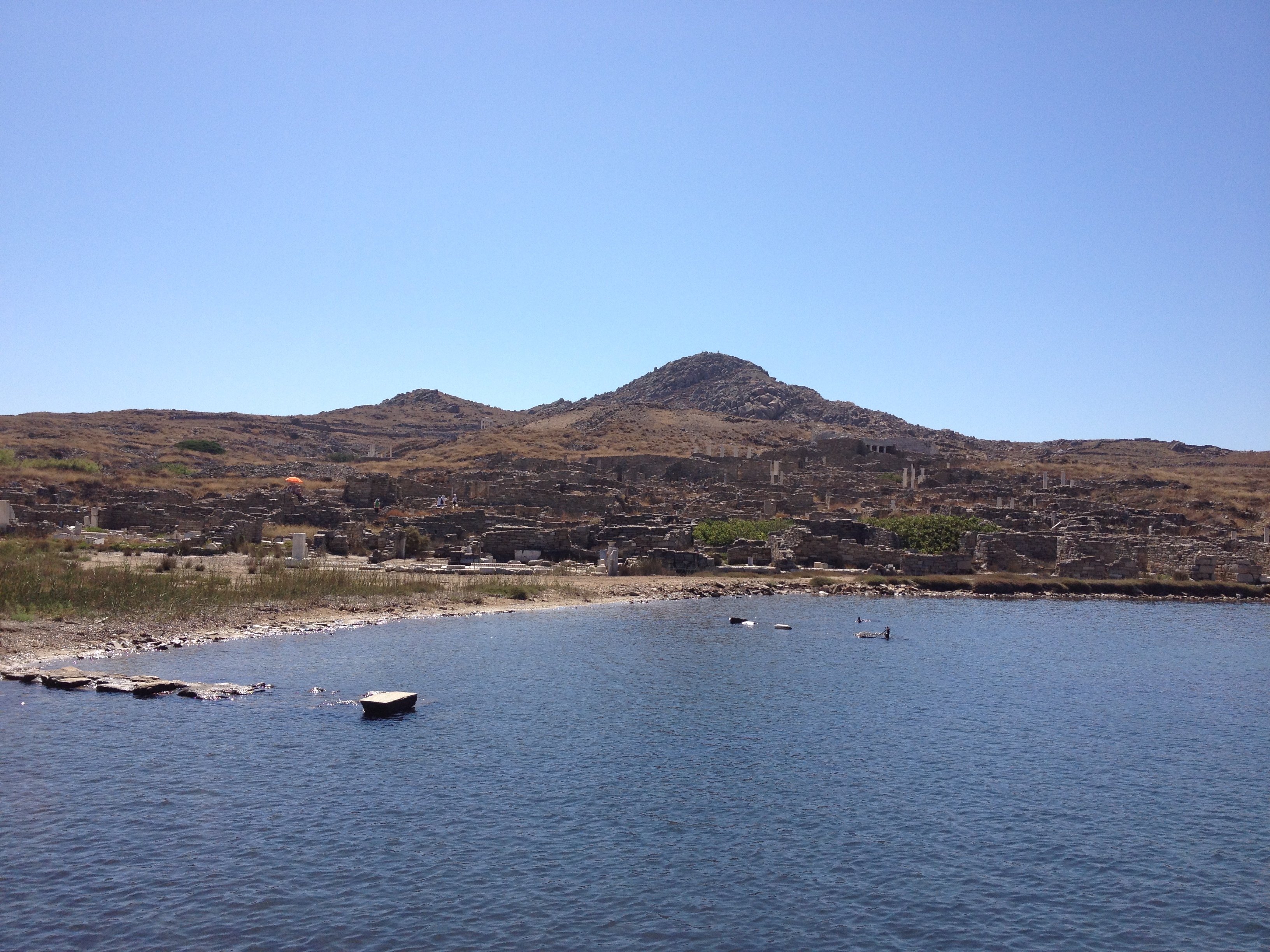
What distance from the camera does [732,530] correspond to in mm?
45312

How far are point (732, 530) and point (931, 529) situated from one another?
27.9 feet

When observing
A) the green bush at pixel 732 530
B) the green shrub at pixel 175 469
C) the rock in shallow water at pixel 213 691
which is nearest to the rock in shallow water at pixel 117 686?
the rock in shallow water at pixel 213 691

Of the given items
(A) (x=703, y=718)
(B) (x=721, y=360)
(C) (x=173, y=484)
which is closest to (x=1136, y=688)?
(A) (x=703, y=718)

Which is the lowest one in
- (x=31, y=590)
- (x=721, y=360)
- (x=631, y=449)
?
(x=31, y=590)

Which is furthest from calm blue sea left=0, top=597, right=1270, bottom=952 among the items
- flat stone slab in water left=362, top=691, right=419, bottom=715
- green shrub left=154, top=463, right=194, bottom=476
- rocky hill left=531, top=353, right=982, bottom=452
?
rocky hill left=531, top=353, right=982, bottom=452

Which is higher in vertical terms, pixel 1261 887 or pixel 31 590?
pixel 31 590

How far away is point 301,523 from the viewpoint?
4644 cm

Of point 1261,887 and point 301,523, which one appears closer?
point 1261,887

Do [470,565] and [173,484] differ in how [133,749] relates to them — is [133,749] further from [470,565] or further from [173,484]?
[173,484]

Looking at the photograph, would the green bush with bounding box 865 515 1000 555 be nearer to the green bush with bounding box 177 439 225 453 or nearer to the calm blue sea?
the calm blue sea

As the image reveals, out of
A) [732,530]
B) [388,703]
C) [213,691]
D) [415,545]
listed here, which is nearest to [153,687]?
[213,691]

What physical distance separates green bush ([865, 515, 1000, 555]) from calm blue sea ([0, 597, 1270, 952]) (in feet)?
70.2

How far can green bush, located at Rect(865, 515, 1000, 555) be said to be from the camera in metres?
43.9

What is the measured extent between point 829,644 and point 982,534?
808 inches
